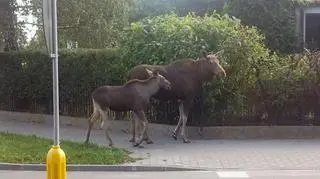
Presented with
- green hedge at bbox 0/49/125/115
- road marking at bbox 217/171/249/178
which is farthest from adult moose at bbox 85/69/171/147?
road marking at bbox 217/171/249/178

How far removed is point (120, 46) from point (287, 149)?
17.9ft

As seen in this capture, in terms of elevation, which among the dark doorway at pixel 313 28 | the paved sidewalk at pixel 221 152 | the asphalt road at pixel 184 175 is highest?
the dark doorway at pixel 313 28

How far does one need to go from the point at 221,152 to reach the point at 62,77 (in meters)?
6.21

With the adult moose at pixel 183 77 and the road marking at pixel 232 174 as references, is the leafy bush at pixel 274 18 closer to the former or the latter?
the adult moose at pixel 183 77

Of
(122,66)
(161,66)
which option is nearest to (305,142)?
(161,66)

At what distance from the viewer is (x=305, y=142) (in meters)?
15.6

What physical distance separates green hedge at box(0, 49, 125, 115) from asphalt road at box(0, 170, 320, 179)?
5672 mm

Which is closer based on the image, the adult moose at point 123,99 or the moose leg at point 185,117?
the adult moose at point 123,99

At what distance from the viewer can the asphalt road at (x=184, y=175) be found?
37.1ft

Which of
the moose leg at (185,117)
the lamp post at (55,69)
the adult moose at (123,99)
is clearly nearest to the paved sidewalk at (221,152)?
the moose leg at (185,117)

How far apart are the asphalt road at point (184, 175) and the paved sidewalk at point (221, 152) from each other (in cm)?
42

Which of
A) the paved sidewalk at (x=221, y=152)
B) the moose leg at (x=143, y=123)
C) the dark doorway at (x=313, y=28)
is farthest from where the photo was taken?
the dark doorway at (x=313, y=28)

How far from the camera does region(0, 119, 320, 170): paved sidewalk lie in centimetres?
1253

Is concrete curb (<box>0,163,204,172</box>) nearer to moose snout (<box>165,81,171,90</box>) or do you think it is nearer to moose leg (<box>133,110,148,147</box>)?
moose leg (<box>133,110,148,147</box>)
